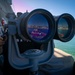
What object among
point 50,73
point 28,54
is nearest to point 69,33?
point 28,54

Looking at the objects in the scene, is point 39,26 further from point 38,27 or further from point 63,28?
point 63,28

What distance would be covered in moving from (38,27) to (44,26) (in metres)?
0.06

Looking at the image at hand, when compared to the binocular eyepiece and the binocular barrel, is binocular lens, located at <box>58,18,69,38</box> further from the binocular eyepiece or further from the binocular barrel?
the binocular barrel

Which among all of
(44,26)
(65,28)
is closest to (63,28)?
(65,28)

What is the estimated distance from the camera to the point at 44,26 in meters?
1.07

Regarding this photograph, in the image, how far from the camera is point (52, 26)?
3.47 ft

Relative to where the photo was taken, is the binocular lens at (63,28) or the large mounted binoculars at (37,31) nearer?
the large mounted binoculars at (37,31)

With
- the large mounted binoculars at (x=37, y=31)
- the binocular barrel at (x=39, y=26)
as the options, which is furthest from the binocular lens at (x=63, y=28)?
the binocular barrel at (x=39, y=26)

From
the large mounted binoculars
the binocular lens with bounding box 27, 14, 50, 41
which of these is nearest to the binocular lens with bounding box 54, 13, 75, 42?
the large mounted binoculars

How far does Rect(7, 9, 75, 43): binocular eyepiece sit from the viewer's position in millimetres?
950

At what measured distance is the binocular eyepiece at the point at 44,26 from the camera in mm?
950

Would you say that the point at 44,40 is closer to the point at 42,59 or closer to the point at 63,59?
the point at 42,59

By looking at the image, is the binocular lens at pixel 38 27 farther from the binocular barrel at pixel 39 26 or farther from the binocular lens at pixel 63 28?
the binocular lens at pixel 63 28

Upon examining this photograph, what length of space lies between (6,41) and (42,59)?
361mm
